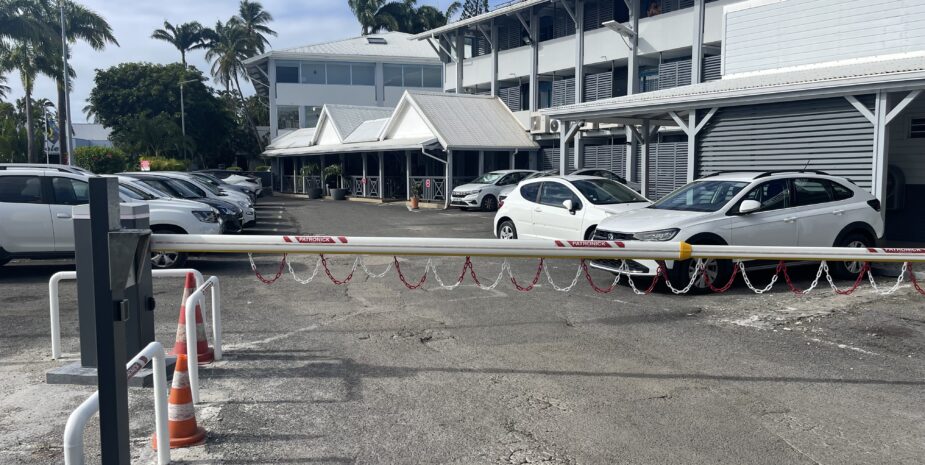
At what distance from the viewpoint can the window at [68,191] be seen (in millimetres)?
12094

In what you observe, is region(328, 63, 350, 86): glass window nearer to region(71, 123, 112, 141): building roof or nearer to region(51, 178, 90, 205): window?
region(51, 178, 90, 205): window

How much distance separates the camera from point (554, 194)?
45.7ft

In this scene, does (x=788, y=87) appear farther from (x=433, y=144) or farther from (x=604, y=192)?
(x=433, y=144)

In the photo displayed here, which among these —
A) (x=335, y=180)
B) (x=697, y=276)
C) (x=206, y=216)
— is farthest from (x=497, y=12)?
(x=697, y=276)

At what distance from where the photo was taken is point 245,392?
6023 mm

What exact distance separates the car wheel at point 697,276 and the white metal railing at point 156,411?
7.29 meters

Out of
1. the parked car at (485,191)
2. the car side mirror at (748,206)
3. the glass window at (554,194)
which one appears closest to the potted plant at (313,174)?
the parked car at (485,191)

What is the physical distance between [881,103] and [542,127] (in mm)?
20600

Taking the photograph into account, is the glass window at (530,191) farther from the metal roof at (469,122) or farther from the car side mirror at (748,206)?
the metal roof at (469,122)

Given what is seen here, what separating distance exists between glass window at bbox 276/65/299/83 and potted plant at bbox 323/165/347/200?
47.8 ft

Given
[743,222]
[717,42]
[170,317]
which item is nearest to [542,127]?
[717,42]

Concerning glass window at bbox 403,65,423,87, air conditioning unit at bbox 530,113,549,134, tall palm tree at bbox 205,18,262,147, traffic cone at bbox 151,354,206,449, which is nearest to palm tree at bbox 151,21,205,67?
tall palm tree at bbox 205,18,262,147

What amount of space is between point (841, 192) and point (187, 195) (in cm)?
1356

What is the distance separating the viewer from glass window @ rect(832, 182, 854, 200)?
1129 cm
